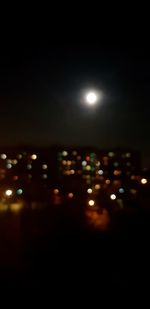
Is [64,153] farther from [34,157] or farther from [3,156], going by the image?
[3,156]

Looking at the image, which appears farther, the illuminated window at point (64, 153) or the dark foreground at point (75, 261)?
the illuminated window at point (64, 153)

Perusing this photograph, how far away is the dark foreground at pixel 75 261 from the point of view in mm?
10391

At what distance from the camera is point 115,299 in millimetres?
8953

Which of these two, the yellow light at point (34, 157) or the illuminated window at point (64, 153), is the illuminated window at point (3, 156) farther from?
the illuminated window at point (64, 153)

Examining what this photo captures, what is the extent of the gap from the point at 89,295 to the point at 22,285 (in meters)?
1.50

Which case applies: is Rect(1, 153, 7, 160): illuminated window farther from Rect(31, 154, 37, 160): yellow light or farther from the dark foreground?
the dark foreground

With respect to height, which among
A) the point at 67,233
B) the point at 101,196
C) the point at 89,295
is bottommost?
the point at 89,295

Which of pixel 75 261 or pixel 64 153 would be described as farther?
pixel 64 153

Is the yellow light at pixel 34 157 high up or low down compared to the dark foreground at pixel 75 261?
up

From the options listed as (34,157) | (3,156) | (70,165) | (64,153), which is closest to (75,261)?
(34,157)

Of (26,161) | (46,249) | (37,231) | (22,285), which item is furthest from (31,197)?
(26,161)

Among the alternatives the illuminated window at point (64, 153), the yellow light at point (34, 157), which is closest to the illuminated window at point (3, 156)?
the yellow light at point (34, 157)

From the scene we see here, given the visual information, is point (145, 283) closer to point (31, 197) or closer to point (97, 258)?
point (97, 258)

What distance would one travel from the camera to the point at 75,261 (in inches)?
523
